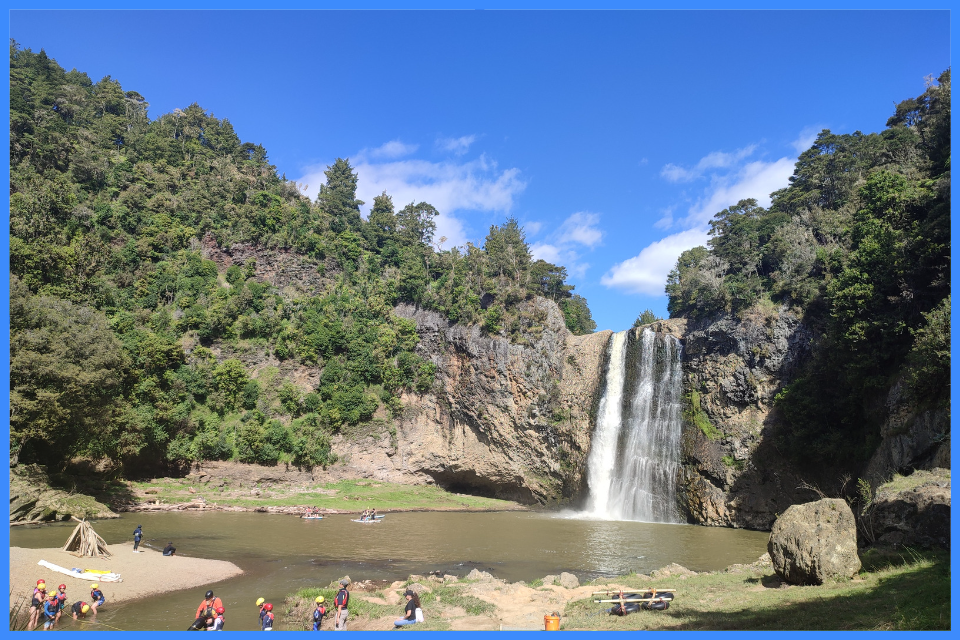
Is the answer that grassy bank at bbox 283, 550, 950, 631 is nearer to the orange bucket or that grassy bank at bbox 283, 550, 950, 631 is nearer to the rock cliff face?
the orange bucket

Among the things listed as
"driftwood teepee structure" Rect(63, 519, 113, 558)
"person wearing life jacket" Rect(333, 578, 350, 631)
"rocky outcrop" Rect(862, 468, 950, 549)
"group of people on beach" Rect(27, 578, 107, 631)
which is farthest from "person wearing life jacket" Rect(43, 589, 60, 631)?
"rocky outcrop" Rect(862, 468, 950, 549)

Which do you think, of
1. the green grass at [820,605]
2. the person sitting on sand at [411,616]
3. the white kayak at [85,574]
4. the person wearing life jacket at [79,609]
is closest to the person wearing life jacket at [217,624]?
the person wearing life jacket at [79,609]

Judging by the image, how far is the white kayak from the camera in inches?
669

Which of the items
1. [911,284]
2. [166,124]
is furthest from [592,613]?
[166,124]

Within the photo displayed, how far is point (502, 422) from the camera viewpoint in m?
48.8

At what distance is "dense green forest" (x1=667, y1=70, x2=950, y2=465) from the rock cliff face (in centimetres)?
1347

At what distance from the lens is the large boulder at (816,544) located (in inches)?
529

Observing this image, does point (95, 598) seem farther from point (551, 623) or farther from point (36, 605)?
point (551, 623)

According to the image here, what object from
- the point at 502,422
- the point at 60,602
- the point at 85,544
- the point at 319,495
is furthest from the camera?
the point at 502,422

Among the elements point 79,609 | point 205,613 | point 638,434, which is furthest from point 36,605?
point 638,434

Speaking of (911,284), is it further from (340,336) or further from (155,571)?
(340,336)

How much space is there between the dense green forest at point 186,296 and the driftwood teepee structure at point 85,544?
37.1 ft

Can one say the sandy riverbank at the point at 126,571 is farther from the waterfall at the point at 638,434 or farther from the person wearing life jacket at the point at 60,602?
the waterfall at the point at 638,434

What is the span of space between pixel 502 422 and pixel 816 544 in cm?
3584
